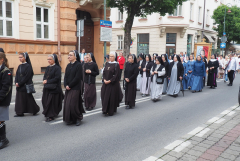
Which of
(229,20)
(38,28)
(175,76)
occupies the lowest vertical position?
(175,76)

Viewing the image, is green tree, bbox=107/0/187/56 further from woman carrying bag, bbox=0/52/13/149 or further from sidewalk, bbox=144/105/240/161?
woman carrying bag, bbox=0/52/13/149

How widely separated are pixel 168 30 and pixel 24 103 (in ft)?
83.9

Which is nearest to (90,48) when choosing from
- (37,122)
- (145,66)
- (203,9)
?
(145,66)

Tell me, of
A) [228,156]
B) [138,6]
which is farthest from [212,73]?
[228,156]

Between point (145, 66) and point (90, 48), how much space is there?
1063 cm

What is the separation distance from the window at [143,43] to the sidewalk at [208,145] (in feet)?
85.1

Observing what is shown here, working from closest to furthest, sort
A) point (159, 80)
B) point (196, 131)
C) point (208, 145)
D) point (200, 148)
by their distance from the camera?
point (200, 148)
point (208, 145)
point (196, 131)
point (159, 80)

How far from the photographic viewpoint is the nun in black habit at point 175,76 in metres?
11.2

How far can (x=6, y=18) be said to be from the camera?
48.4 ft

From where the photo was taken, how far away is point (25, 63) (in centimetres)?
702

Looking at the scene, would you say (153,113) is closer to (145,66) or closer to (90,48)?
(145,66)

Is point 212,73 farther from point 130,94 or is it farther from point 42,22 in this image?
point 42,22

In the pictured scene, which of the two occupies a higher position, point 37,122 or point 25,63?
point 25,63

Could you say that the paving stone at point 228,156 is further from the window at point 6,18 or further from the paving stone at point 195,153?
the window at point 6,18
